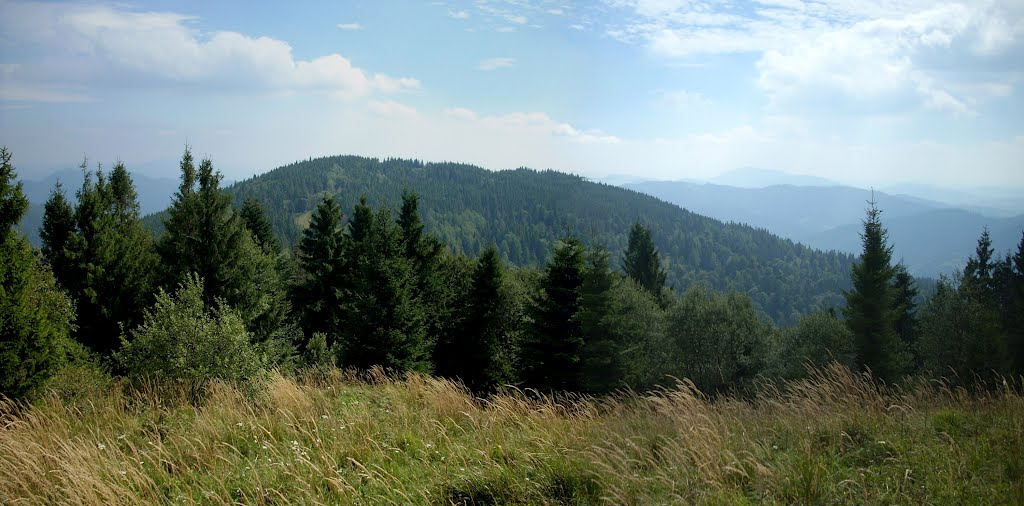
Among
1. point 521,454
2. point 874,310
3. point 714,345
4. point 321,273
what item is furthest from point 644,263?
point 521,454

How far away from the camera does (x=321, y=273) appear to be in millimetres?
34844

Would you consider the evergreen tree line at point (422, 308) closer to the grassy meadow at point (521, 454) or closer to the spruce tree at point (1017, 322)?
the spruce tree at point (1017, 322)

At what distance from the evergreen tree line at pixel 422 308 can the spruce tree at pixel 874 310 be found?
0.09 metres

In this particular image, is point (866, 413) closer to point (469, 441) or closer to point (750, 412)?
point (750, 412)

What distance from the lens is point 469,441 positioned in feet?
17.8

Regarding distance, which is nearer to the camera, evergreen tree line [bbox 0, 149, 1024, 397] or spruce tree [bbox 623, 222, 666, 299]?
evergreen tree line [bbox 0, 149, 1024, 397]

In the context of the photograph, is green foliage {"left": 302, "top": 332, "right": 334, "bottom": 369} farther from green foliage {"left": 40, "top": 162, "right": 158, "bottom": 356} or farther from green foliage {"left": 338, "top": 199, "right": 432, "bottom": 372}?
Result: green foliage {"left": 40, "top": 162, "right": 158, "bottom": 356}

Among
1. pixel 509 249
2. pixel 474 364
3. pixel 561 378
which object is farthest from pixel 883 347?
pixel 509 249

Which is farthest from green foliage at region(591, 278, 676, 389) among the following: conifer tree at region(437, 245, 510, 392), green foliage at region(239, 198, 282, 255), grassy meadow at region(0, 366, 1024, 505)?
green foliage at region(239, 198, 282, 255)

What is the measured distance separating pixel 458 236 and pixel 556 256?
572ft

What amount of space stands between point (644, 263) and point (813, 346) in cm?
2763

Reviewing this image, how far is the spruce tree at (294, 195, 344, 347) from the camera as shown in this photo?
113 ft

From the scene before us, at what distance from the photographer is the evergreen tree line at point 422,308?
906 inches

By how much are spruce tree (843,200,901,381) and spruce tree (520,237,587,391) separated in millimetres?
16251
